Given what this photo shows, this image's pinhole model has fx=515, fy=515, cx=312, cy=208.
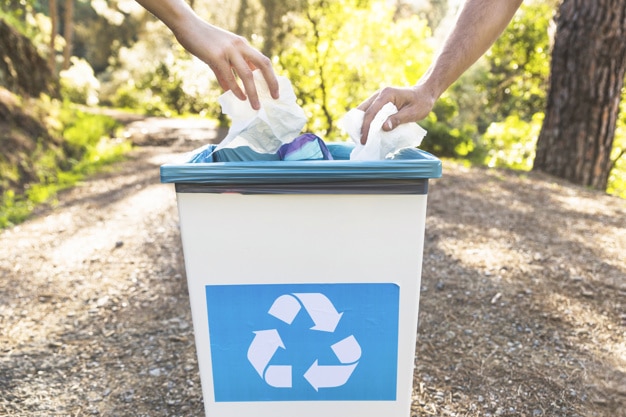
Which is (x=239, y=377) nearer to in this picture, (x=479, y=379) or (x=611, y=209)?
(x=479, y=379)

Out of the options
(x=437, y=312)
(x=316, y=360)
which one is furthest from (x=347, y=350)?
(x=437, y=312)

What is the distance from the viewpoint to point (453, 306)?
7.32 ft

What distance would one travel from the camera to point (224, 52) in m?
1.20

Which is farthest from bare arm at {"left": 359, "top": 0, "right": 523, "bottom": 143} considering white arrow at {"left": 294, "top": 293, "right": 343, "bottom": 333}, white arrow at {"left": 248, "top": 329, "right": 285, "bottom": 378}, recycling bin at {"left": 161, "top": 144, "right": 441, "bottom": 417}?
white arrow at {"left": 248, "top": 329, "right": 285, "bottom": 378}

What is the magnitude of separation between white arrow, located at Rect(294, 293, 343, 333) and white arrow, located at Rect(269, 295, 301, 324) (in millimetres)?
19

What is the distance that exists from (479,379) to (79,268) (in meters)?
2.13

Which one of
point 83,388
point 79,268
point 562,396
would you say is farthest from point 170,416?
point 79,268

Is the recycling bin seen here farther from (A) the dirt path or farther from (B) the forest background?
(B) the forest background

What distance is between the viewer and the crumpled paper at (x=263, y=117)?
1.34m

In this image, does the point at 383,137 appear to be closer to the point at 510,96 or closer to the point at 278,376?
the point at 278,376

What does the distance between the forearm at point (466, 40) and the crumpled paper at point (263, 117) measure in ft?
1.19

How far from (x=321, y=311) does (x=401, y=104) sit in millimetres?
574

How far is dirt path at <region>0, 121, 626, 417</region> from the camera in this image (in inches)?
65.9

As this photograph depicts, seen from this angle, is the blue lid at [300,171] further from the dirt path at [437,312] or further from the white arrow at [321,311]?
the dirt path at [437,312]
